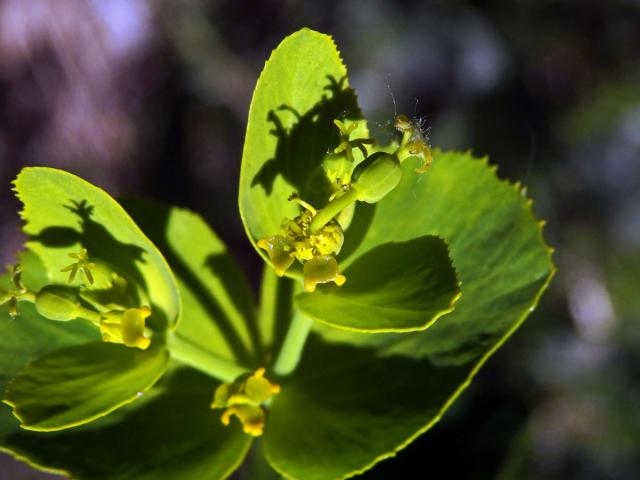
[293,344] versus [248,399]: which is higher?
[293,344]

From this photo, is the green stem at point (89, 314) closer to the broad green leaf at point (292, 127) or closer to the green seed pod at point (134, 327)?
the green seed pod at point (134, 327)

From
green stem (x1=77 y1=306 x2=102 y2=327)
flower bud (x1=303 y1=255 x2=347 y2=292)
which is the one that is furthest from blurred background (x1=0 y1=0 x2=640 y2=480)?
green stem (x1=77 y1=306 x2=102 y2=327)

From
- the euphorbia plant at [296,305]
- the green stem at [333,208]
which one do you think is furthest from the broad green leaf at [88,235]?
the green stem at [333,208]

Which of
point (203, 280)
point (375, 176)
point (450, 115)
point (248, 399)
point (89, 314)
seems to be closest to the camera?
point (375, 176)

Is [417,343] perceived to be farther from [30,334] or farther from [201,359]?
[30,334]

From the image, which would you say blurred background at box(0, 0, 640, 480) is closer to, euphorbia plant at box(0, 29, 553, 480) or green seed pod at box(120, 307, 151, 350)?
euphorbia plant at box(0, 29, 553, 480)

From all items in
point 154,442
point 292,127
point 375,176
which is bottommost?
point 154,442

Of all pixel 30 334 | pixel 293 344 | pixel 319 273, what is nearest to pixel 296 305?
pixel 319 273
